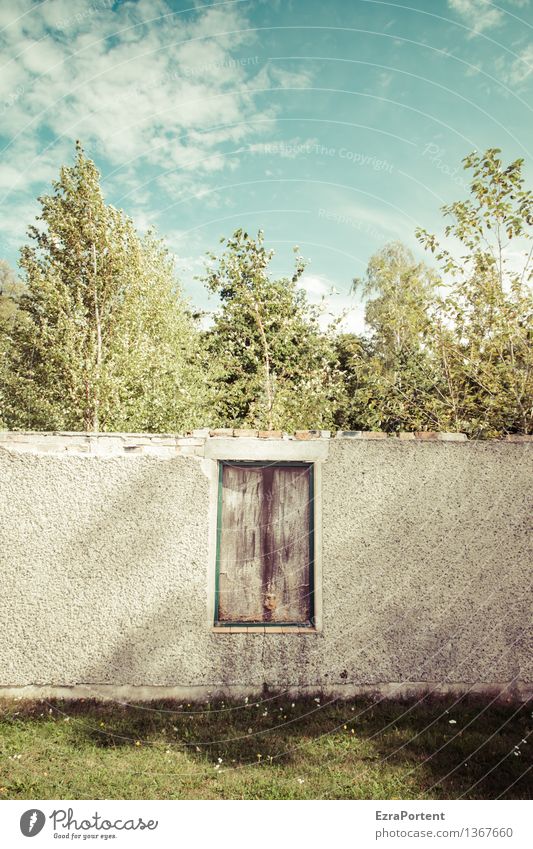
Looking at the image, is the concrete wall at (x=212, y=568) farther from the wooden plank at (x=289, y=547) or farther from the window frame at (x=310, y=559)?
the wooden plank at (x=289, y=547)

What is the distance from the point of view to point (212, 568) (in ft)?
17.2

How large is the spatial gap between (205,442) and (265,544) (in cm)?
122

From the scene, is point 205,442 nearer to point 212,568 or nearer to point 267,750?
point 212,568

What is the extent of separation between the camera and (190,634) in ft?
16.9

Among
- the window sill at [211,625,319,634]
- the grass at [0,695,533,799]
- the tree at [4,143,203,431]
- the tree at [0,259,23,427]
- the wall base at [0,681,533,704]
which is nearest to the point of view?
the grass at [0,695,533,799]

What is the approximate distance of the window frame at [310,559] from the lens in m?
5.23

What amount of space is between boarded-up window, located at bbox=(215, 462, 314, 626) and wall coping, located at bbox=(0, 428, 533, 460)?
0.60ft

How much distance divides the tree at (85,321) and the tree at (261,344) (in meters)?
4.23

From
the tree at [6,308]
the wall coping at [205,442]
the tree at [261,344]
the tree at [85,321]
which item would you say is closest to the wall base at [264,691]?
the wall coping at [205,442]

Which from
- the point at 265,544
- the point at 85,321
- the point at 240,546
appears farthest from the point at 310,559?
the point at 85,321

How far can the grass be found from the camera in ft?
12.4

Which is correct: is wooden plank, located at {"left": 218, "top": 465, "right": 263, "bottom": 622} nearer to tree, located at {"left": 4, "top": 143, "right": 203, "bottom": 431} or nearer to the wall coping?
the wall coping

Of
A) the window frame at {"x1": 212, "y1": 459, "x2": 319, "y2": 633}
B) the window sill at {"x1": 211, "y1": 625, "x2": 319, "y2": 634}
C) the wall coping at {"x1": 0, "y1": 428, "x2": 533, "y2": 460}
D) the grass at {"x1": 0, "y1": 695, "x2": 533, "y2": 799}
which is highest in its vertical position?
the wall coping at {"x1": 0, "y1": 428, "x2": 533, "y2": 460}

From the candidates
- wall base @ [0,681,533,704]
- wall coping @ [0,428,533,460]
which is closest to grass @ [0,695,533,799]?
wall base @ [0,681,533,704]
